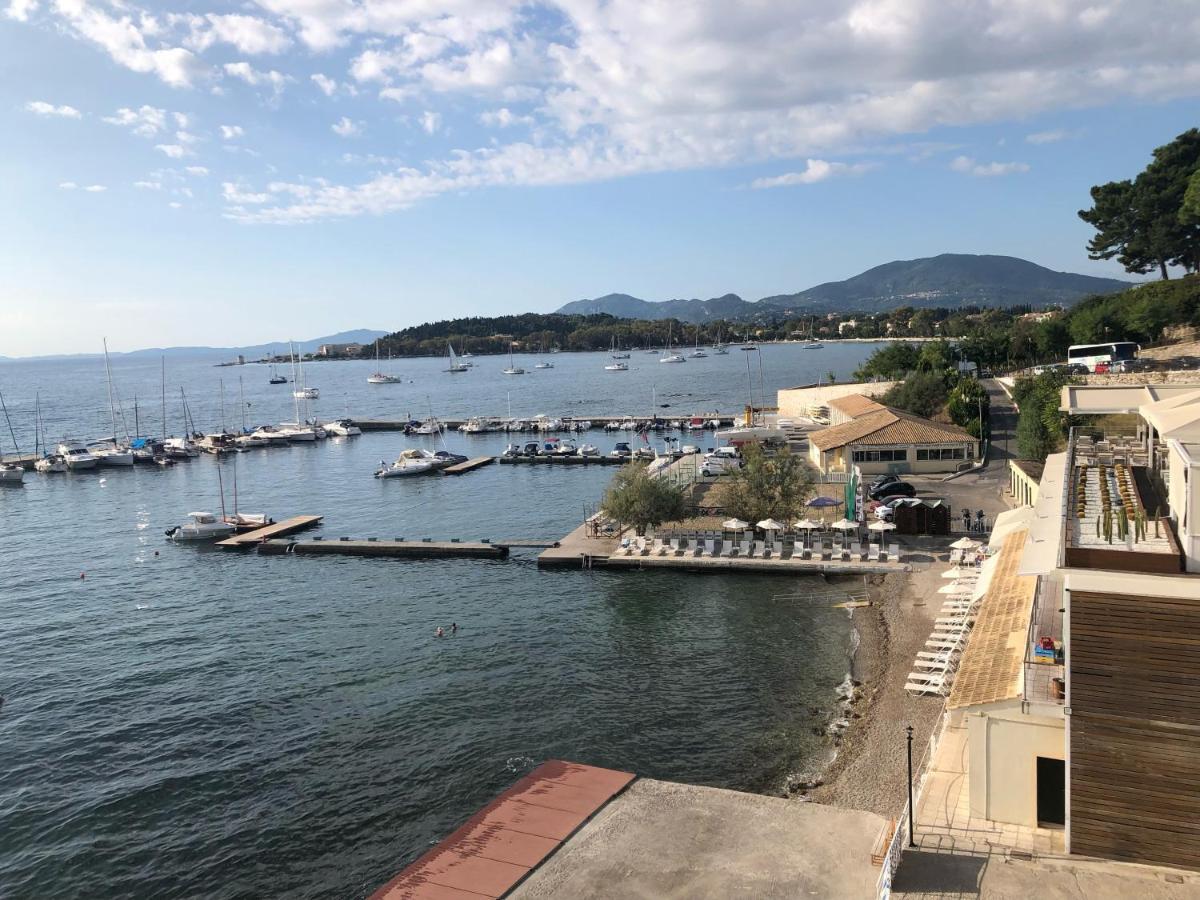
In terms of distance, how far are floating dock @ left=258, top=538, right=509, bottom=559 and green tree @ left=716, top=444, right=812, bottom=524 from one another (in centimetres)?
990

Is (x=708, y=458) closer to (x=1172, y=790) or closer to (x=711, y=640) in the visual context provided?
(x=711, y=640)

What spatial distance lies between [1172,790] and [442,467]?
5341 cm

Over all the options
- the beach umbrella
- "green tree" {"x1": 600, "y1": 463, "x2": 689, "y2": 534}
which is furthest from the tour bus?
the beach umbrella

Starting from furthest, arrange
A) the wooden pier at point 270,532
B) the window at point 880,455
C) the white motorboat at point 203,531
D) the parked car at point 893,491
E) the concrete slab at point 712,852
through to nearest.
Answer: the window at point 880,455
the white motorboat at point 203,531
the wooden pier at point 270,532
the parked car at point 893,491
the concrete slab at point 712,852

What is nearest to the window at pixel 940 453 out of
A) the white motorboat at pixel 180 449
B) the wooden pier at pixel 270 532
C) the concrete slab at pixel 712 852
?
the wooden pier at pixel 270 532

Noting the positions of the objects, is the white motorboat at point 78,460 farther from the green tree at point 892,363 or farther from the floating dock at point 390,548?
the green tree at point 892,363

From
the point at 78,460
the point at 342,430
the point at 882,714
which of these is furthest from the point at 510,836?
the point at 342,430

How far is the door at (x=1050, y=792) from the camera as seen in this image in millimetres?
12508

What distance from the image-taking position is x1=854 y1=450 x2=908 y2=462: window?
42.6 m

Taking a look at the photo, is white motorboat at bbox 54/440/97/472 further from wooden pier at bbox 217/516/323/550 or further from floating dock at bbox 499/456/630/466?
floating dock at bbox 499/456/630/466

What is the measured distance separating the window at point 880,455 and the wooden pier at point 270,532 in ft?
90.6

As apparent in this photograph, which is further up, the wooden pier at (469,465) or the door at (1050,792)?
the door at (1050,792)

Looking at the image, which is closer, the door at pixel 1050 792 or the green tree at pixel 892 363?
the door at pixel 1050 792

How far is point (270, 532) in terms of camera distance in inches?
1650
